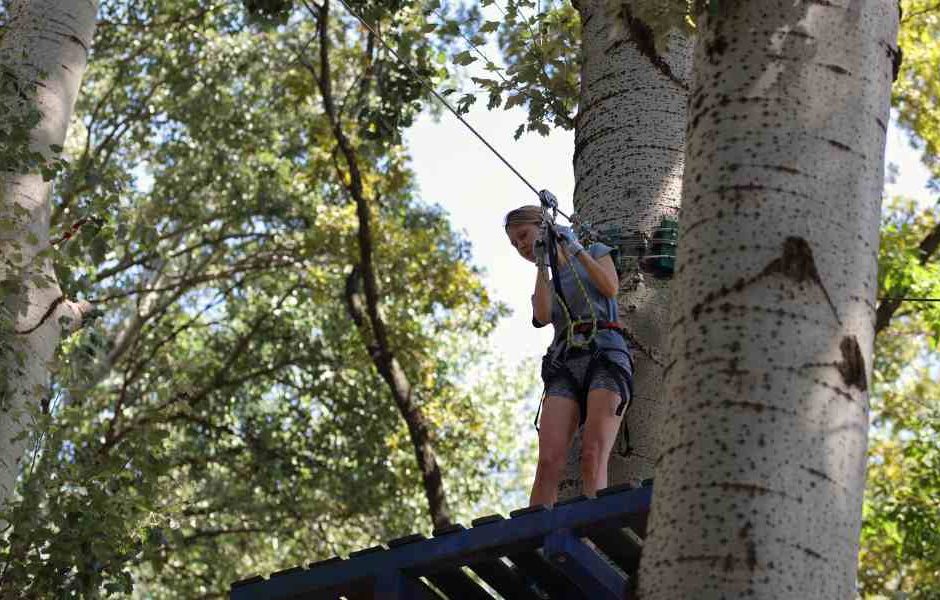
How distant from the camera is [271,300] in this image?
47.3 ft

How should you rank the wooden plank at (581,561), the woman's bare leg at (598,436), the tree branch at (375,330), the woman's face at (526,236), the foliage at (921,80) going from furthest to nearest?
the foliage at (921,80), the tree branch at (375,330), the woman's face at (526,236), the woman's bare leg at (598,436), the wooden plank at (581,561)

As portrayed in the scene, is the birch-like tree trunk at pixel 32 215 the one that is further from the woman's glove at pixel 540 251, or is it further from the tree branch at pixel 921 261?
the tree branch at pixel 921 261

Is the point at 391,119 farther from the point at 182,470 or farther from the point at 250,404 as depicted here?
the point at 182,470

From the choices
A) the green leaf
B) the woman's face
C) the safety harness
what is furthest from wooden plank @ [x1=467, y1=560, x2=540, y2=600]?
the green leaf

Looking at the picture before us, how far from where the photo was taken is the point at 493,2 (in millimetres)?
6176

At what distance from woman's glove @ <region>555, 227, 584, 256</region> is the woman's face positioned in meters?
0.28

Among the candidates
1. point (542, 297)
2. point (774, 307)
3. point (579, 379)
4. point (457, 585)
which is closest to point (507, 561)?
point (457, 585)

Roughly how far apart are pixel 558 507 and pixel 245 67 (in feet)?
36.7

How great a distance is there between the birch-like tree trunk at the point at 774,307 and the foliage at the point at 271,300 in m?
7.98

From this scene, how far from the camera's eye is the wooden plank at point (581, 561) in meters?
3.11

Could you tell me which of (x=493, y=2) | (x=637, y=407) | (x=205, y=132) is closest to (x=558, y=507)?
(x=637, y=407)

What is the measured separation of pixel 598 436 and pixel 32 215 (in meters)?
2.51

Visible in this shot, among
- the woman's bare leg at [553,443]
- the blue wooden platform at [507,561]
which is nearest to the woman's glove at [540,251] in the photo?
the woman's bare leg at [553,443]

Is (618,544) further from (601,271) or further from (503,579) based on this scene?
(601,271)
